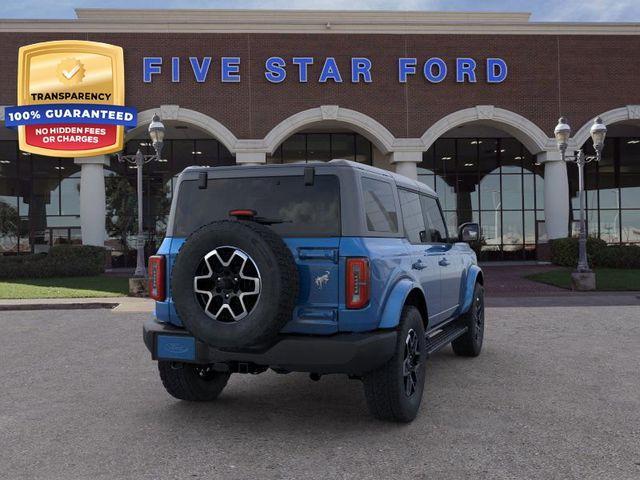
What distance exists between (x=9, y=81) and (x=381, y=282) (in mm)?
24406

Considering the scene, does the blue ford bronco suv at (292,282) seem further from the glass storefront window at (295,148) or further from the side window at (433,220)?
the glass storefront window at (295,148)

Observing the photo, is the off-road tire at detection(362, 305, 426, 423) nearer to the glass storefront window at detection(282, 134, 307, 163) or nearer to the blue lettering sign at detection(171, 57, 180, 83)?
the blue lettering sign at detection(171, 57, 180, 83)

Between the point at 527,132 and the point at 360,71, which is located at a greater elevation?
the point at 360,71

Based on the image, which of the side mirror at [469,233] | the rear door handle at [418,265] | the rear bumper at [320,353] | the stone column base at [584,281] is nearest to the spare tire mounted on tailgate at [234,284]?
the rear bumper at [320,353]

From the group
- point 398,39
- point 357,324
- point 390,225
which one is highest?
point 398,39

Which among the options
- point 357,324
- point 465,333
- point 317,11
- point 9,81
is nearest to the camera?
point 357,324

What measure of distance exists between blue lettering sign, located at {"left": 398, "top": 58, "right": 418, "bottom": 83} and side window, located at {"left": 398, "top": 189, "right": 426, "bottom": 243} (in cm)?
1986

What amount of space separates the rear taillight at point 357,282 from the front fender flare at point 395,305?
266mm

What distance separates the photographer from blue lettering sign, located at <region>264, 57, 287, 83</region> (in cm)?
2438

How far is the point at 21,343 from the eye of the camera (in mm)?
9078

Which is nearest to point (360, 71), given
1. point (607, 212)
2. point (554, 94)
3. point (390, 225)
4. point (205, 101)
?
point (205, 101)

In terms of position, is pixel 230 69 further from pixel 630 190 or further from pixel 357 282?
pixel 630 190

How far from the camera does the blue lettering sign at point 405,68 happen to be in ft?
81.0

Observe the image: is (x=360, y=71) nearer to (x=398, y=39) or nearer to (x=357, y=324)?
(x=398, y=39)
